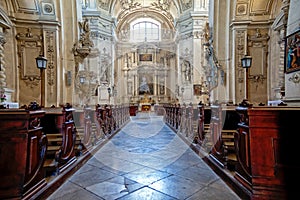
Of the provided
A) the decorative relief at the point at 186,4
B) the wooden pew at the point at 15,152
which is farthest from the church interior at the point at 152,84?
the decorative relief at the point at 186,4

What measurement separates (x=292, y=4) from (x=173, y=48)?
16.3 m

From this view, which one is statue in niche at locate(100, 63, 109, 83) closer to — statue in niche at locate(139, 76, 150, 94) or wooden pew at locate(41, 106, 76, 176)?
statue in niche at locate(139, 76, 150, 94)

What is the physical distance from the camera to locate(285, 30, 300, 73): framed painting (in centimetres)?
536

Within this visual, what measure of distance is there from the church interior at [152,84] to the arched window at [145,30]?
0.33 ft

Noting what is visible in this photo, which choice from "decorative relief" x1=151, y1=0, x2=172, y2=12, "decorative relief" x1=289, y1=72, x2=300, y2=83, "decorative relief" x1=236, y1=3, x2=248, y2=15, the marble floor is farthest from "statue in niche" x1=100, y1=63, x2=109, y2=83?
"decorative relief" x1=289, y1=72, x2=300, y2=83

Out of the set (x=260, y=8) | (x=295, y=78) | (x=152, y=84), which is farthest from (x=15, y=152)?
(x=152, y=84)

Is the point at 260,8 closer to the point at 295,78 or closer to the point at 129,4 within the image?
the point at 295,78

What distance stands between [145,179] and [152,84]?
19854mm

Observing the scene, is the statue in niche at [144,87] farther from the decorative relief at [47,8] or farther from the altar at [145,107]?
the decorative relief at [47,8]

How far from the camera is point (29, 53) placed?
8.77 meters

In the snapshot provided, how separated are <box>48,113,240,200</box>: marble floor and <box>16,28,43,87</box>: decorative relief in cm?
577

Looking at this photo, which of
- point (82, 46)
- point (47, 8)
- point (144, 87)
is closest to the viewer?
point (47, 8)

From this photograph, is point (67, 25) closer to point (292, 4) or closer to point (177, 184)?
point (292, 4)

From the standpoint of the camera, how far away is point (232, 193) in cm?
257
